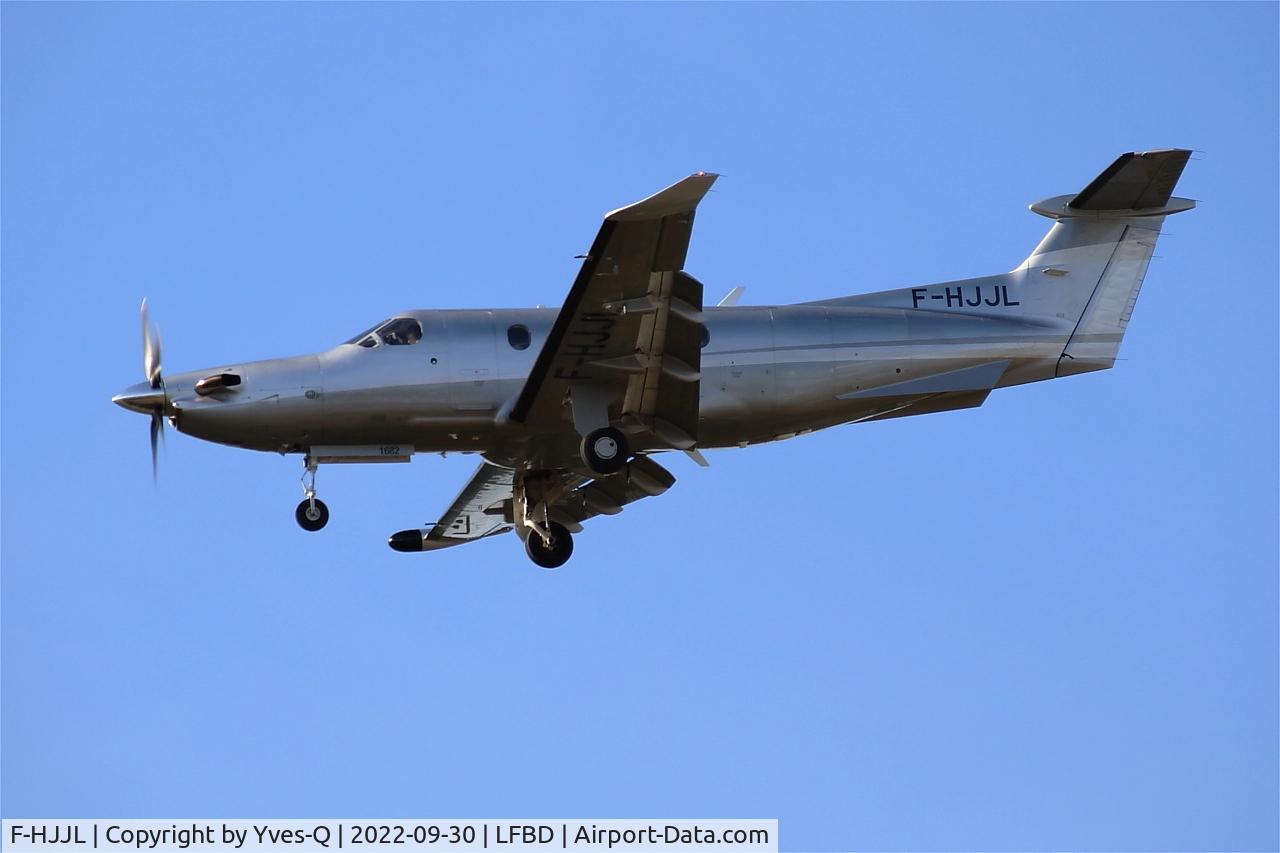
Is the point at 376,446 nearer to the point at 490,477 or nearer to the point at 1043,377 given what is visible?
the point at 490,477

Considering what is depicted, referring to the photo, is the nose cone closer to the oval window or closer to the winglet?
the oval window

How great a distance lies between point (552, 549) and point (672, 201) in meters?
7.88

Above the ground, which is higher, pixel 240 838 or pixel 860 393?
pixel 860 393

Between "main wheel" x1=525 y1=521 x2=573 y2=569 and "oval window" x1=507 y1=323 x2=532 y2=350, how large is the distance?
378cm

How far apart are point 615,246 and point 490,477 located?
7.95 metres

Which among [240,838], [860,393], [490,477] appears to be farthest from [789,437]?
[240,838]

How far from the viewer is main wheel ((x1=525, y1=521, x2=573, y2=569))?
27797mm

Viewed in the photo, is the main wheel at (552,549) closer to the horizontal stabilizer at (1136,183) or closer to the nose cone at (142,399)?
the nose cone at (142,399)

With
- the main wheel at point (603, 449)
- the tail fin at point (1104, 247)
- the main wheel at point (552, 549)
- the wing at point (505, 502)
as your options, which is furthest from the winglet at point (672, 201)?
the tail fin at point (1104, 247)

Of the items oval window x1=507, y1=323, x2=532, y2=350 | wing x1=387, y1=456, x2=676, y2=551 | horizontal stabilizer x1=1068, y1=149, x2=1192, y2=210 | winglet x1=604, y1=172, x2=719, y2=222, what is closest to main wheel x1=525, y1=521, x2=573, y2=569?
wing x1=387, y1=456, x2=676, y2=551

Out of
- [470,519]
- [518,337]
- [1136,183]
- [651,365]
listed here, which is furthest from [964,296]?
[470,519]

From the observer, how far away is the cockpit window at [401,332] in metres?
25.0

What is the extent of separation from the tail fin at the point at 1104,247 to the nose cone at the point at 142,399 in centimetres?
1332

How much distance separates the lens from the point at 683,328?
2367cm
